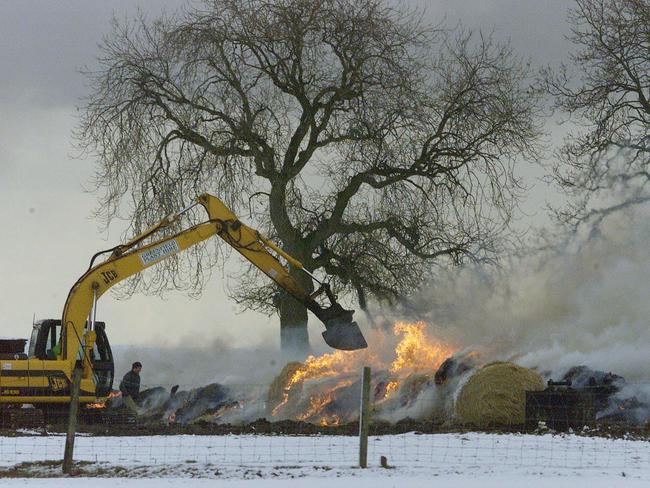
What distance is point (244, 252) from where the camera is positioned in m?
23.6

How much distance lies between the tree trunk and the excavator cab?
26.6ft

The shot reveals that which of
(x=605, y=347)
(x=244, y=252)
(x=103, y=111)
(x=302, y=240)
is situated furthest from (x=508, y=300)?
(x=103, y=111)

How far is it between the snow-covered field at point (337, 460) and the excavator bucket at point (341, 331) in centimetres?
340

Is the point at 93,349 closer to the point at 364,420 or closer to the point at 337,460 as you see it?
the point at 337,460

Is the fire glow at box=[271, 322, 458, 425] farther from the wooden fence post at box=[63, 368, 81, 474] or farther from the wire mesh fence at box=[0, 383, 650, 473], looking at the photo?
the wooden fence post at box=[63, 368, 81, 474]

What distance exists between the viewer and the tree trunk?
31.5m

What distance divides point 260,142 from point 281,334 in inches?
207

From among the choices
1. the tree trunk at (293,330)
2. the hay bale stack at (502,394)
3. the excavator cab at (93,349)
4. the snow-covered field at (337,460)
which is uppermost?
the tree trunk at (293,330)

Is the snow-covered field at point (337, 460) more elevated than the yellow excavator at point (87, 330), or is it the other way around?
the yellow excavator at point (87, 330)

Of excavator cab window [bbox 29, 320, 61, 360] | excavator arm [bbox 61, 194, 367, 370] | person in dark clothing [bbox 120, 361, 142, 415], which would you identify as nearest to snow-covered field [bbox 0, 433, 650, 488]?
excavator arm [bbox 61, 194, 367, 370]

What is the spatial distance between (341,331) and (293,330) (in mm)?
9191

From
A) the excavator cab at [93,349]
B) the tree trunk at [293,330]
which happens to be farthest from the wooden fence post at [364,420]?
the tree trunk at [293,330]

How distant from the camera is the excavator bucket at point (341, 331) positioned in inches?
877

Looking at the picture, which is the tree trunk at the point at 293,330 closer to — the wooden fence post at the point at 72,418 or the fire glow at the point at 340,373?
the fire glow at the point at 340,373
